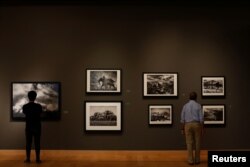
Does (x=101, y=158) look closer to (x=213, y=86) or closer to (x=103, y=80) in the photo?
(x=103, y=80)

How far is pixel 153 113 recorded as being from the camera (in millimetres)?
12578

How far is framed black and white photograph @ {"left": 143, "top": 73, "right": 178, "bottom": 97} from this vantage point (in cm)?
1256

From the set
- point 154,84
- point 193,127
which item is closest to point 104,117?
point 154,84

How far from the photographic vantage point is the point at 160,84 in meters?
12.6

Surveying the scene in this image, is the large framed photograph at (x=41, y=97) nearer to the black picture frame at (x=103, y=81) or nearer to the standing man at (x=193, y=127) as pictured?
the black picture frame at (x=103, y=81)

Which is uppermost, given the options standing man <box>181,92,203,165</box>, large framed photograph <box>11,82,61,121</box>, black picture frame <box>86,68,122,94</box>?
black picture frame <box>86,68,122,94</box>

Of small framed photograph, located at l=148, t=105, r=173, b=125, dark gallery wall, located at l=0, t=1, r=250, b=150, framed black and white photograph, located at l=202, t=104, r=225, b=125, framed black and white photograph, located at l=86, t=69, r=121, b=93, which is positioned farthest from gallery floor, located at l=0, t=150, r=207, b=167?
framed black and white photograph, located at l=86, t=69, r=121, b=93

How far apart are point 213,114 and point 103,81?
3.59 meters

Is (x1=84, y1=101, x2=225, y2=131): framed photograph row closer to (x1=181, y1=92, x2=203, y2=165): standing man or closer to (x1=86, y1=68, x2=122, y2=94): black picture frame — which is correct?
(x1=86, y1=68, x2=122, y2=94): black picture frame

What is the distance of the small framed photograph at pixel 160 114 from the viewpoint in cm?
1256

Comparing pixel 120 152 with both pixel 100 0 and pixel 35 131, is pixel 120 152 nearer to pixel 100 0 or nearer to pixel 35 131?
pixel 35 131

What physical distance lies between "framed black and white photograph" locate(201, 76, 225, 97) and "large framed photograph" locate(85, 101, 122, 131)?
8.81 ft

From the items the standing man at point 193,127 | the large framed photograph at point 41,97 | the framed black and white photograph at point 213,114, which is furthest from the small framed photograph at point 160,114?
the large framed photograph at point 41,97

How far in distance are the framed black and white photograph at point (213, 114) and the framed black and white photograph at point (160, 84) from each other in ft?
3.52
